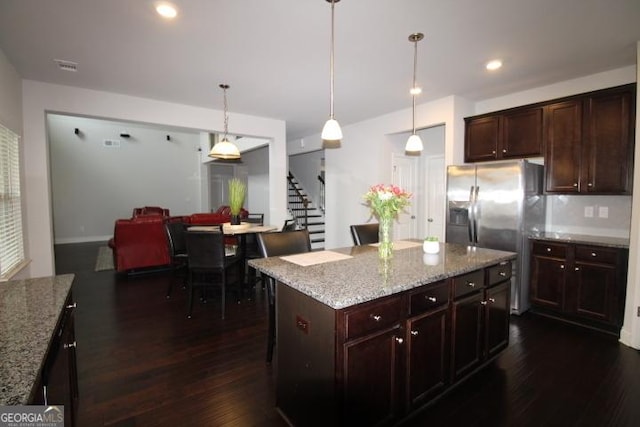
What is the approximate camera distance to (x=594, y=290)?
306 centimetres

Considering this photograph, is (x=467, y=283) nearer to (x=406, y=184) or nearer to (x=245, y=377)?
(x=245, y=377)

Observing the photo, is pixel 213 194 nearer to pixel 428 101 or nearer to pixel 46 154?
pixel 46 154

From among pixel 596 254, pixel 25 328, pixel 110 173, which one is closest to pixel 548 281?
pixel 596 254

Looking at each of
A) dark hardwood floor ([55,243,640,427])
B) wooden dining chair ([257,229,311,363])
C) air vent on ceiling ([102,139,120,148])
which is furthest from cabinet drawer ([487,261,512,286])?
air vent on ceiling ([102,139,120,148])

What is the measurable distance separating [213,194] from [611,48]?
993 centimetres

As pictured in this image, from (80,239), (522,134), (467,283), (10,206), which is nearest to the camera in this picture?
(467,283)

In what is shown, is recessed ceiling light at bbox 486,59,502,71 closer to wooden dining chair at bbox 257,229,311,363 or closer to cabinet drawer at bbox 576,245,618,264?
cabinet drawer at bbox 576,245,618,264

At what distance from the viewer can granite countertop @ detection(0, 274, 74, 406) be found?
82cm

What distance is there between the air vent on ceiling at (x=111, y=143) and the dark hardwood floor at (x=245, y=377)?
7.19 metres

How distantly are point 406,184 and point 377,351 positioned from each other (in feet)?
14.2

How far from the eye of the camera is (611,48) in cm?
280

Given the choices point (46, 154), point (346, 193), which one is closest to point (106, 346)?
point (46, 154)

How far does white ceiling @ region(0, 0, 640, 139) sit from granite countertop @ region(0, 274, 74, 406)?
6.40 feet

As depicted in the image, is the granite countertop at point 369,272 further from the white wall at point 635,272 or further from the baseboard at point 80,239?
the baseboard at point 80,239
